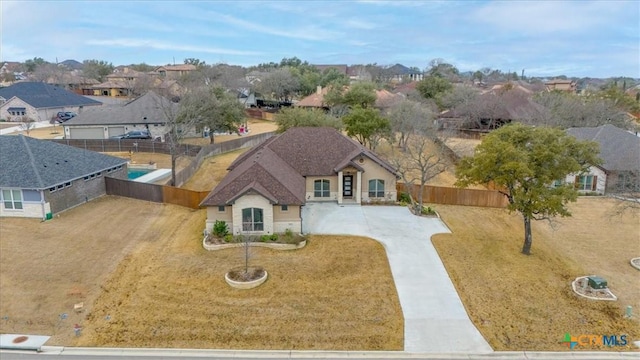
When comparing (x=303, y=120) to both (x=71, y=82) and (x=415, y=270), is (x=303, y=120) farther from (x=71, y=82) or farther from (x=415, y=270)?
(x=71, y=82)

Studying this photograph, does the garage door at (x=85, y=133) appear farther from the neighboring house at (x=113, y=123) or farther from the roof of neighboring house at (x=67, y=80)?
the roof of neighboring house at (x=67, y=80)

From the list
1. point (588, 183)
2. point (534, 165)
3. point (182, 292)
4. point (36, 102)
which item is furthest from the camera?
point (36, 102)

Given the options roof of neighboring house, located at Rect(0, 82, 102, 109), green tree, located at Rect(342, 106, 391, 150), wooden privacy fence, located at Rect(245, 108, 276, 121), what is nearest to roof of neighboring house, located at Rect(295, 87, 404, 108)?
wooden privacy fence, located at Rect(245, 108, 276, 121)

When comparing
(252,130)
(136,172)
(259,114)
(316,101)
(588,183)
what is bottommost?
(588,183)

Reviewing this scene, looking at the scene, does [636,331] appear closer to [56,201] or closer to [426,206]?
[426,206]

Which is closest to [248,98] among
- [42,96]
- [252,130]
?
[252,130]
